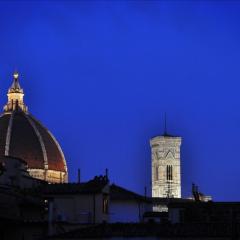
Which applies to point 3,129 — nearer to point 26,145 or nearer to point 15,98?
point 26,145

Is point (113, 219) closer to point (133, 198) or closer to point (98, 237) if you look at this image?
point (133, 198)

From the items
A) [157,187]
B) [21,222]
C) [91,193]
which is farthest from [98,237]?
[157,187]

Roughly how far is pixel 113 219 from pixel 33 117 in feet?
214

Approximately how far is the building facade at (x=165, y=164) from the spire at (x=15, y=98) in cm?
3428

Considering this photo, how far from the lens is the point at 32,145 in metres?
125

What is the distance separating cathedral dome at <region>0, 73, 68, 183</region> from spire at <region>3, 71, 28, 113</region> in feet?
5.26

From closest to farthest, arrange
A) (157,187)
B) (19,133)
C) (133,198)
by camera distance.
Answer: (133,198) → (19,133) → (157,187)

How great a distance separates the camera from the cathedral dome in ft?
403

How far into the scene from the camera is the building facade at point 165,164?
164 m

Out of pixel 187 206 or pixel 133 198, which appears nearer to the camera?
pixel 187 206

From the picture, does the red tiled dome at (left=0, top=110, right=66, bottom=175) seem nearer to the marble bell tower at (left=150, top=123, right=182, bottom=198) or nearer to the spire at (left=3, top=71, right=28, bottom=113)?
the spire at (left=3, top=71, right=28, bottom=113)

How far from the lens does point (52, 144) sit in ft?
419

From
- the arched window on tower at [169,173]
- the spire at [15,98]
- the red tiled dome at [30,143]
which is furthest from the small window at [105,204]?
the arched window on tower at [169,173]

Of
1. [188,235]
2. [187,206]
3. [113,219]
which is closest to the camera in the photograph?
[188,235]
